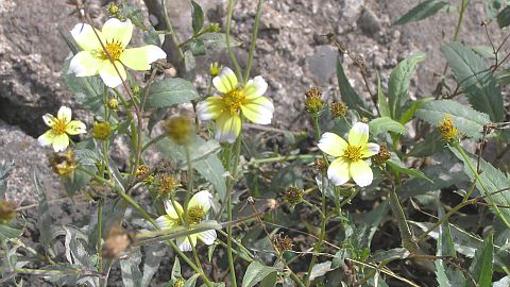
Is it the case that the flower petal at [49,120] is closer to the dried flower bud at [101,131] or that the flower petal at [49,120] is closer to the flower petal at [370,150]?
the dried flower bud at [101,131]

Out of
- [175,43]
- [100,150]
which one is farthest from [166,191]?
[175,43]

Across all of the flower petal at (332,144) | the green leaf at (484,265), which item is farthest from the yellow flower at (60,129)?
the green leaf at (484,265)

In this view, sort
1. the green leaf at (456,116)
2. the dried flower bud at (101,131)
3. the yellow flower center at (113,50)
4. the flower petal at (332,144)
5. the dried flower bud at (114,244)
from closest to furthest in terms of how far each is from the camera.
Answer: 1. the dried flower bud at (114,244)
2. the dried flower bud at (101,131)
3. the yellow flower center at (113,50)
4. the flower petal at (332,144)
5. the green leaf at (456,116)

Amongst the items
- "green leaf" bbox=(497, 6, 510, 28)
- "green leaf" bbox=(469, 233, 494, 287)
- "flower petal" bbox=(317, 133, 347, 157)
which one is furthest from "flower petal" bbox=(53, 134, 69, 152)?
"green leaf" bbox=(497, 6, 510, 28)

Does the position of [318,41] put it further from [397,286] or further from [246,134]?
[397,286]

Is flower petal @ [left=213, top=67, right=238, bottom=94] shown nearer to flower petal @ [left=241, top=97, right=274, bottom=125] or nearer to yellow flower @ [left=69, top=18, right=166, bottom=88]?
flower petal @ [left=241, top=97, right=274, bottom=125]

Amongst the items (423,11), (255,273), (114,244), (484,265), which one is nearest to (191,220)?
(255,273)
